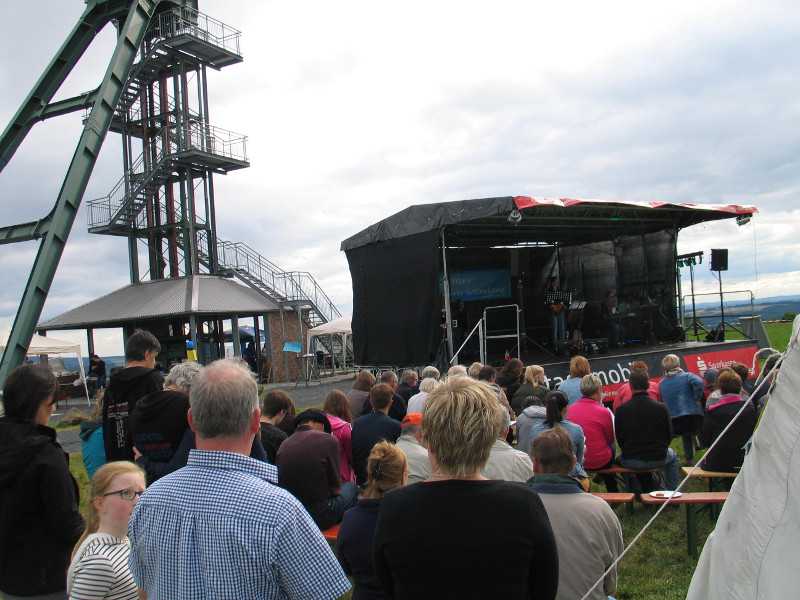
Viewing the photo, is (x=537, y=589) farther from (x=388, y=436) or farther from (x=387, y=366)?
(x=387, y=366)

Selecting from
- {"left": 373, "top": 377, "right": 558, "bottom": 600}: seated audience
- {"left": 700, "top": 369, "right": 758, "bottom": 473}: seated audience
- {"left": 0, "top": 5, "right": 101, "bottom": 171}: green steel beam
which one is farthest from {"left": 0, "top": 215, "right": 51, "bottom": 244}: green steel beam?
{"left": 373, "top": 377, "right": 558, "bottom": 600}: seated audience

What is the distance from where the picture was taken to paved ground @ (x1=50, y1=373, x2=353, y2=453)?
13344 millimetres

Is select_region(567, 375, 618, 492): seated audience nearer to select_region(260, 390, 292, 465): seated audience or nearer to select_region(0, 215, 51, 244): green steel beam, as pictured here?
select_region(260, 390, 292, 465): seated audience

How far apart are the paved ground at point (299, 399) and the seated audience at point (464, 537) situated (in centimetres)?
1176

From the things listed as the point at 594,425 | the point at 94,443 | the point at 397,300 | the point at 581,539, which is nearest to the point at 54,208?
the point at 397,300

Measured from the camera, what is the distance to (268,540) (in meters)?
1.68

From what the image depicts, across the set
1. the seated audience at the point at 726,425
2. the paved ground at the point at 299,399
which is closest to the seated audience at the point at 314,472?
the seated audience at the point at 726,425

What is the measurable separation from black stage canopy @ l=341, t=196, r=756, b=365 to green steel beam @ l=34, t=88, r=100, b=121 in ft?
20.9

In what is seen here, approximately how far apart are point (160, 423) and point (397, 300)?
864 centimetres

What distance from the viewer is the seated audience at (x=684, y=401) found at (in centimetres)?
719

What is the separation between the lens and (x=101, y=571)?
2467mm

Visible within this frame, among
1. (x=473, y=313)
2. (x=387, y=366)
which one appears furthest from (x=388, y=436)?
(x=473, y=313)

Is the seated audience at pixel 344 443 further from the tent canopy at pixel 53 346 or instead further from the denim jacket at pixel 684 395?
the tent canopy at pixel 53 346

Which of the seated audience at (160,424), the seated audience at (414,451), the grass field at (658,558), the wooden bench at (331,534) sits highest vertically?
the seated audience at (160,424)
